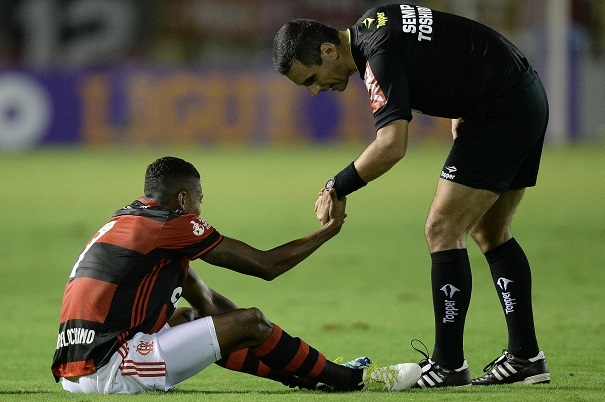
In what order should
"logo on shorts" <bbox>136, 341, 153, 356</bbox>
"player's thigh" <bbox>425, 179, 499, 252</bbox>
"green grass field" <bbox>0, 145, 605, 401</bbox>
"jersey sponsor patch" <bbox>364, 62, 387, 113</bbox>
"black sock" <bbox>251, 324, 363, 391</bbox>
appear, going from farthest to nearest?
"green grass field" <bbox>0, 145, 605, 401</bbox> < "player's thigh" <bbox>425, 179, 499, 252</bbox> < "jersey sponsor patch" <bbox>364, 62, 387, 113</bbox> < "black sock" <bbox>251, 324, 363, 391</bbox> < "logo on shorts" <bbox>136, 341, 153, 356</bbox>

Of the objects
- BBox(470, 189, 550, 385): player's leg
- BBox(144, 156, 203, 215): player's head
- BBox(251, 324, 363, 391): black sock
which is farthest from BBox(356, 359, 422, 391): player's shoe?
BBox(144, 156, 203, 215): player's head

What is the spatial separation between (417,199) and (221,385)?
1066 centimetres

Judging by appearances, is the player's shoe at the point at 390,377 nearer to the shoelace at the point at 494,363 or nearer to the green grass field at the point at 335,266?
the green grass field at the point at 335,266

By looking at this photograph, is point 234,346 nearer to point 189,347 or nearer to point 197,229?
point 189,347

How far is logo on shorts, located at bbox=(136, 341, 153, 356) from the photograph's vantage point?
5617mm

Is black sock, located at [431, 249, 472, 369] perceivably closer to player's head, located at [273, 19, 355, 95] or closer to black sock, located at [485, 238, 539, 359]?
black sock, located at [485, 238, 539, 359]

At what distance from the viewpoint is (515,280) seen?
6523 mm

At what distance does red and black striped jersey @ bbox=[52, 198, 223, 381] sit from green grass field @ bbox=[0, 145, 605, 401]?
0.83 feet

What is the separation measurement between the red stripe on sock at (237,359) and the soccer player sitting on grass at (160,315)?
0.01 meters

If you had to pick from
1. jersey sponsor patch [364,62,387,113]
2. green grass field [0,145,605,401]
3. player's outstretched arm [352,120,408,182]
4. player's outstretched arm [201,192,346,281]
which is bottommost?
green grass field [0,145,605,401]

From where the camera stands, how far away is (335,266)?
38.2ft

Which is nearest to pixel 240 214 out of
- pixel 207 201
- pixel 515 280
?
pixel 207 201

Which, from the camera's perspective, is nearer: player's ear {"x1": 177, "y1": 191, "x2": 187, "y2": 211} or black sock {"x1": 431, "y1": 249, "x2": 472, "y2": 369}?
player's ear {"x1": 177, "y1": 191, "x2": 187, "y2": 211}

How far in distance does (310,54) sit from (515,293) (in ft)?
5.84
